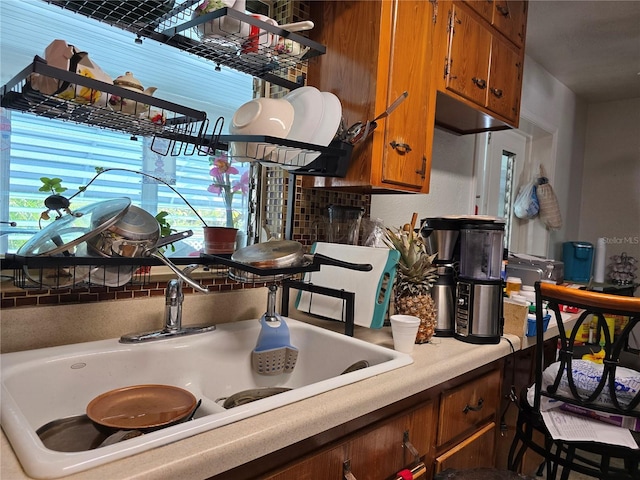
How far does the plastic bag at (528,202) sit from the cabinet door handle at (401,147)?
7.29ft

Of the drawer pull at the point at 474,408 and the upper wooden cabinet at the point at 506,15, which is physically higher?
the upper wooden cabinet at the point at 506,15

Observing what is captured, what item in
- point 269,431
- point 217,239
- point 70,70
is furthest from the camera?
point 217,239

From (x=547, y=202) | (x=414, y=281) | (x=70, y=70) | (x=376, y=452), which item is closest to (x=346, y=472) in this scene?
(x=376, y=452)

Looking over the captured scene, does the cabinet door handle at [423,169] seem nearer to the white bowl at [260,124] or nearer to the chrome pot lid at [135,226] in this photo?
the white bowl at [260,124]

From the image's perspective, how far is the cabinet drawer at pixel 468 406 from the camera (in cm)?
119

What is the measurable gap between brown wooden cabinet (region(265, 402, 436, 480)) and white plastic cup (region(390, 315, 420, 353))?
0.15 metres

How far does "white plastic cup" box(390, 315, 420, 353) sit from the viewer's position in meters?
1.17

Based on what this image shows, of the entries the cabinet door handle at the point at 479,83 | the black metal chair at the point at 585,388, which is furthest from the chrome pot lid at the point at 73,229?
the cabinet door handle at the point at 479,83

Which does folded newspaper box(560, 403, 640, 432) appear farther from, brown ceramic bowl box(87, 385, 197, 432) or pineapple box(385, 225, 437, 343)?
brown ceramic bowl box(87, 385, 197, 432)

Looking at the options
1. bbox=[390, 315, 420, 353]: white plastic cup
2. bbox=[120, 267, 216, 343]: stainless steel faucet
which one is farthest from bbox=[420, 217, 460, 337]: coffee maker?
bbox=[120, 267, 216, 343]: stainless steel faucet

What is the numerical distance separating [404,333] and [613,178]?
12.9 feet

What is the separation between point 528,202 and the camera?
336 cm

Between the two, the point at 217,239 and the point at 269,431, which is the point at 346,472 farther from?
the point at 217,239

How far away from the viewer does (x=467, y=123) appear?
7.16ft
